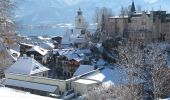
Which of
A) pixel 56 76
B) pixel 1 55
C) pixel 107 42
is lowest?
pixel 56 76

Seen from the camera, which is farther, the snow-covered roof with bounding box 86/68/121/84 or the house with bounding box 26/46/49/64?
the house with bounding box 26/46/49/64

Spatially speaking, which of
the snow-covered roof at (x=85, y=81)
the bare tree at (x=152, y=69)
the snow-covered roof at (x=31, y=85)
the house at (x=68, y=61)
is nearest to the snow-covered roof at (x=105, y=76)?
the snow-covered roof at (x=85, y=81)

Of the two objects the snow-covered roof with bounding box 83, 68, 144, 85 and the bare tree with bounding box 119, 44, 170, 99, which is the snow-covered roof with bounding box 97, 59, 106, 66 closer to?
the snow-covered roof with bounding box 83, 68, 144, 85

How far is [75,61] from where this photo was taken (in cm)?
5369

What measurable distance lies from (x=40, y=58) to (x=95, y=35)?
16.7 metres

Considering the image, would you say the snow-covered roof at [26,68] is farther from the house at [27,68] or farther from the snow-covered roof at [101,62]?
the snow-covered roof at [101,62]

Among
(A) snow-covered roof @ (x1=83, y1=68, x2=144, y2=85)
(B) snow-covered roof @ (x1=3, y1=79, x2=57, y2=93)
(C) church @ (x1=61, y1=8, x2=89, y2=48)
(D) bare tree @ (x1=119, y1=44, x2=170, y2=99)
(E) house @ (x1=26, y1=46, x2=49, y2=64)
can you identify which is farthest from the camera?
(C) church @ (x1=61, y1=8, x2=89, y2=48)

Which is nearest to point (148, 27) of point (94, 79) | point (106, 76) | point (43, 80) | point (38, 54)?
point (38, 54)

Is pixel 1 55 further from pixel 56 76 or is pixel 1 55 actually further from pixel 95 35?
pixel 95 35

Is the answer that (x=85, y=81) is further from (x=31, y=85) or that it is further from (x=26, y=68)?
(x=26, y=68)

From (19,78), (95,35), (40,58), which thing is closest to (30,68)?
(19,78)

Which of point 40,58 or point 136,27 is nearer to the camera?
point 40,58

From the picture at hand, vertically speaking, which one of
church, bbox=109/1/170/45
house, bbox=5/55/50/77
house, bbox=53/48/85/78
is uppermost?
church, bbox=109/1/170/45

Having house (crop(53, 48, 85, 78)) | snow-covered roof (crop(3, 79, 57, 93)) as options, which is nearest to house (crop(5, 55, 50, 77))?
snow-covered roof (crop(3, 79, 57, 93))
